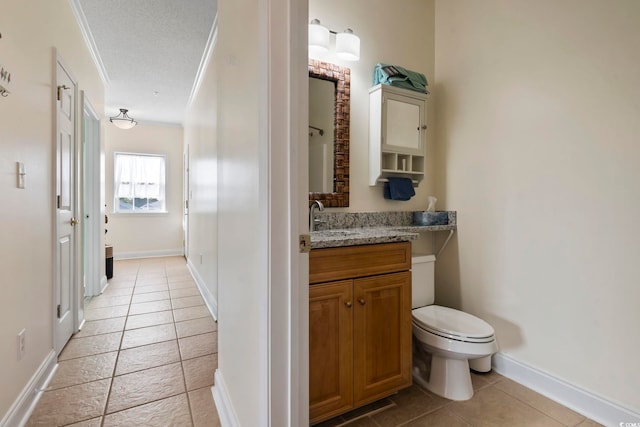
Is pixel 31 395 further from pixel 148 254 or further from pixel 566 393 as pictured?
pixel 148 254

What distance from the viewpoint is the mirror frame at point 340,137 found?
1979mm

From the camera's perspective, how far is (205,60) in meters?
3.25

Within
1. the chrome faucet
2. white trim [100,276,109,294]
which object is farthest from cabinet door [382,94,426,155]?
white trim [100,276,109,294]

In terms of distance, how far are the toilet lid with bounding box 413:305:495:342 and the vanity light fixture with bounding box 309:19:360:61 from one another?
5.62 ft

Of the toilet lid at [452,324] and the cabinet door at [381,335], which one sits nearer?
the cabinet door at [381,335]

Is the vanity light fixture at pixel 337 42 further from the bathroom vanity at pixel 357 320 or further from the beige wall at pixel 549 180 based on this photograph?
the bathroom vanity at pixel 357 320

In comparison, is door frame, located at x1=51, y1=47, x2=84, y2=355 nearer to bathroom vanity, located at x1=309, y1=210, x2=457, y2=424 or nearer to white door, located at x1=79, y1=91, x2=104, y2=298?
white door, located at x1=79, y1=91, x2=104, y2=298

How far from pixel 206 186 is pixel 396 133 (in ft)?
6.31

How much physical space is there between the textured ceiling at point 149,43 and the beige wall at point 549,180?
7.05ft

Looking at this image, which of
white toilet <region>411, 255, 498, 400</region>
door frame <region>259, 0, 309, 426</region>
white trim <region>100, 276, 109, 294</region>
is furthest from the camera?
white trim <region>100, 276, 109, 294</region>

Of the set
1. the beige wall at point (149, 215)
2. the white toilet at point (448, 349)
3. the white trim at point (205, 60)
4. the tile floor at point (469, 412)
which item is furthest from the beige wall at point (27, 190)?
the beige wall at point (149, 215)

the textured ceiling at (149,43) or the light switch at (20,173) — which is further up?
the textured ceiling at (149,43)

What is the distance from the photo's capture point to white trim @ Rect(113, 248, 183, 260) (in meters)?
5.48

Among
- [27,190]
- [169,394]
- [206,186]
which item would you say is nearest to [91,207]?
[206,186]
